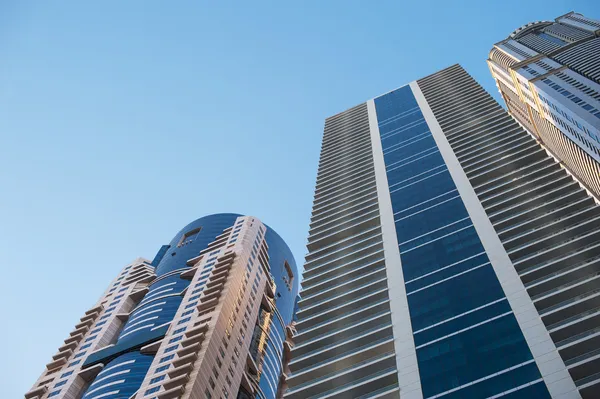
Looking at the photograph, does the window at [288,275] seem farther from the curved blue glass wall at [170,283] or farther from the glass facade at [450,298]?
the glass facade at [450,298]

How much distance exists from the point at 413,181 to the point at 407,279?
913 inches

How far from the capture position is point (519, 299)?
49.7 metres

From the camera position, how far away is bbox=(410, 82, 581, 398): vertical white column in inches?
1585

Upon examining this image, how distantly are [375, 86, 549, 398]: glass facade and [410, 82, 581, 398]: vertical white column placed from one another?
64 cm

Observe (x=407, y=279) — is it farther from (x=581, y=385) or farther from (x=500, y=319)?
(x=581, y=385)

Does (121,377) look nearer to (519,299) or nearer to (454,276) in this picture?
(454,276)

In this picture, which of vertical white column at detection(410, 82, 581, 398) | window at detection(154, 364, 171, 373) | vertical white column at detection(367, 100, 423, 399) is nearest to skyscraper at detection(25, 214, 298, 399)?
window at detection(154, 364, 171, 373)

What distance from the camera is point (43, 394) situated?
96.7 m

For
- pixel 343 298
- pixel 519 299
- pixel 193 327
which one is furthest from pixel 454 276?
pixel 193 327

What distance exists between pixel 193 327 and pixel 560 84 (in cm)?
7955

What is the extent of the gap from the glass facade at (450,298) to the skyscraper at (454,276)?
0.46 ft

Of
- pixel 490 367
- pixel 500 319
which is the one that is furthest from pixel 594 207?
pixel 490 367

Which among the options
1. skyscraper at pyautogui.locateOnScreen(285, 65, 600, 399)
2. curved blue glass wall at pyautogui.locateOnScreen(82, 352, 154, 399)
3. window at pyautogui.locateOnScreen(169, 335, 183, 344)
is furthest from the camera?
window at pyautogui.locateOnScreen(169, 335, 183, 344)

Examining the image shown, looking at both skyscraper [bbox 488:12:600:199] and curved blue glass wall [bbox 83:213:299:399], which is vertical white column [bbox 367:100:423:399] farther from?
curved blue glass wall [bbox 83:213:299:399]
